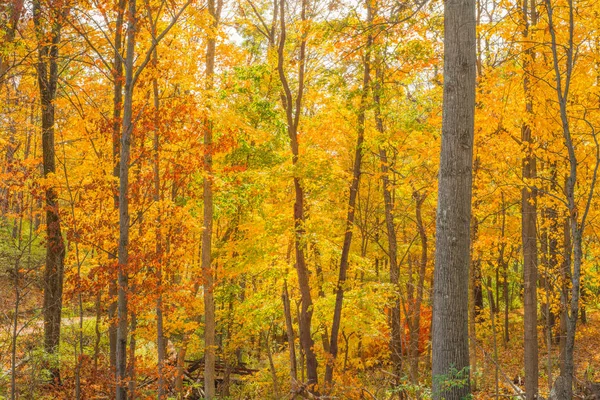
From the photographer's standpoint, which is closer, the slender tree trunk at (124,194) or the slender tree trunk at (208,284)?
the slender tree trunk at (124,194)

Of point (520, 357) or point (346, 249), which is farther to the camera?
point (520, 357)

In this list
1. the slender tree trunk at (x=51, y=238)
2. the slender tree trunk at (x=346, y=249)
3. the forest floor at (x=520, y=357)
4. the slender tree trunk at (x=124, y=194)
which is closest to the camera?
the slender tree trunk at (x=124, y=194)

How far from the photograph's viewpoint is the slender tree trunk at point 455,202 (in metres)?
4.83

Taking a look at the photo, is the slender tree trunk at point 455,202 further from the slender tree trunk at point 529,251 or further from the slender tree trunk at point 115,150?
the slender tree trunk at point 115,150

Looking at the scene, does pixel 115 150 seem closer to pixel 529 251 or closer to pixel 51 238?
pixel 51 238

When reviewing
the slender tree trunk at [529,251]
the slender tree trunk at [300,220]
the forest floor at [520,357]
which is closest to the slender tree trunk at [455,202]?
the slender tree trunk at [529,251]

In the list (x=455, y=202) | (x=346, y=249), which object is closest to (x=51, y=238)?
(x=346, y=249)

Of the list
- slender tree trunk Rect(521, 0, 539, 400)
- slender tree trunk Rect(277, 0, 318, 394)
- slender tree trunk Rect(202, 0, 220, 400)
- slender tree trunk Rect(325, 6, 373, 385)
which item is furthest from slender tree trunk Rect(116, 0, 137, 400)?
slender tree trunk Rect(521, 0, 539, 400)

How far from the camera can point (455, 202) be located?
4.90 m

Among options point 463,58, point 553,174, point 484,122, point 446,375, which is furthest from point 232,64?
point 446,375

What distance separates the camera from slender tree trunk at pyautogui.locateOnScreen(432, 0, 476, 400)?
483 cm

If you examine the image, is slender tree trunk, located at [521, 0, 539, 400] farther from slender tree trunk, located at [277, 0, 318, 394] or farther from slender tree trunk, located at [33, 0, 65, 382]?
slender tree trunk, located at [33, 0, 65, 382]

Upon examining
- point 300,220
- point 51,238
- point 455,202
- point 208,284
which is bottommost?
point 208,284

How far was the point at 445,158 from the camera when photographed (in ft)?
16.4
